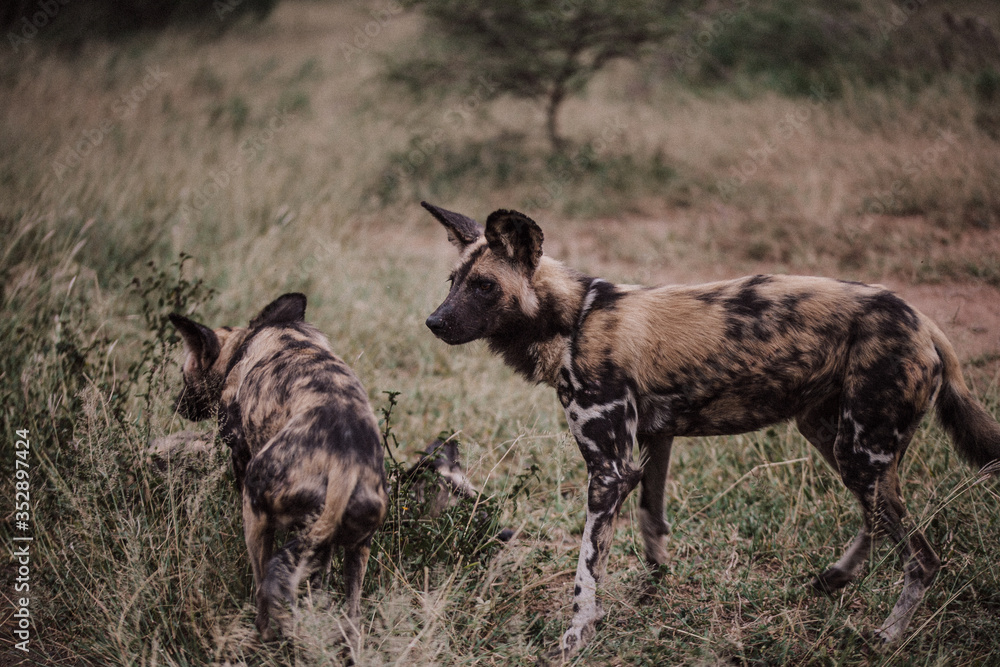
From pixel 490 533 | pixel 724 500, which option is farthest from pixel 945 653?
pixel 490 533

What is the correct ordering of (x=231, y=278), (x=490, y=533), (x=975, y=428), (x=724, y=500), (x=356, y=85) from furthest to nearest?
1. (x=356, y=85)
2. (x=231, y=278)
3. (x=724, y=500)
4. (x=490, y=533)
5. (x=975, y=428)

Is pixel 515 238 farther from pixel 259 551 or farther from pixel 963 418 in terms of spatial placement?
pixel 963 418

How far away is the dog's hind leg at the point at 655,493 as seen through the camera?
119 inches

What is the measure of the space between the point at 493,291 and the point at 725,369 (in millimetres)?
884

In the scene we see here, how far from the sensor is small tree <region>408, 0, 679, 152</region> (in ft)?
29.2

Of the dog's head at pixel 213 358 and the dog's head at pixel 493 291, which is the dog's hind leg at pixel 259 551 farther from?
the dog's head at pixel 493 291

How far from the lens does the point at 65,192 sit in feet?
18.2

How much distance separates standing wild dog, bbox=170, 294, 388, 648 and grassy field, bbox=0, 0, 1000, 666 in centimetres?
15

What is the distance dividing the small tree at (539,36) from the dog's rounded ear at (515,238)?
6.67 meters

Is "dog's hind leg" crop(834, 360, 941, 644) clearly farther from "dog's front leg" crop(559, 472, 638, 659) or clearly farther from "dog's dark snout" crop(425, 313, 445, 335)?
"dog's dark snout" crop(425, 313, 445, 335)

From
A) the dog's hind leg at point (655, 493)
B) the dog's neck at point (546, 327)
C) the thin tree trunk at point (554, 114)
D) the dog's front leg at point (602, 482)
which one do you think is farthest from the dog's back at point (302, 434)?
the thin tree trunk at point (554, 114)

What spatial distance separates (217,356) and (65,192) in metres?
3.43

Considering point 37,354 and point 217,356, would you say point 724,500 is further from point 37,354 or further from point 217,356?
point 37,354

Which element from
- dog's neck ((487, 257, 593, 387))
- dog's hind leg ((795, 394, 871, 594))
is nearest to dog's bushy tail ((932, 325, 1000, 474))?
dog's hind leg ((795, 394, 871, 594))
